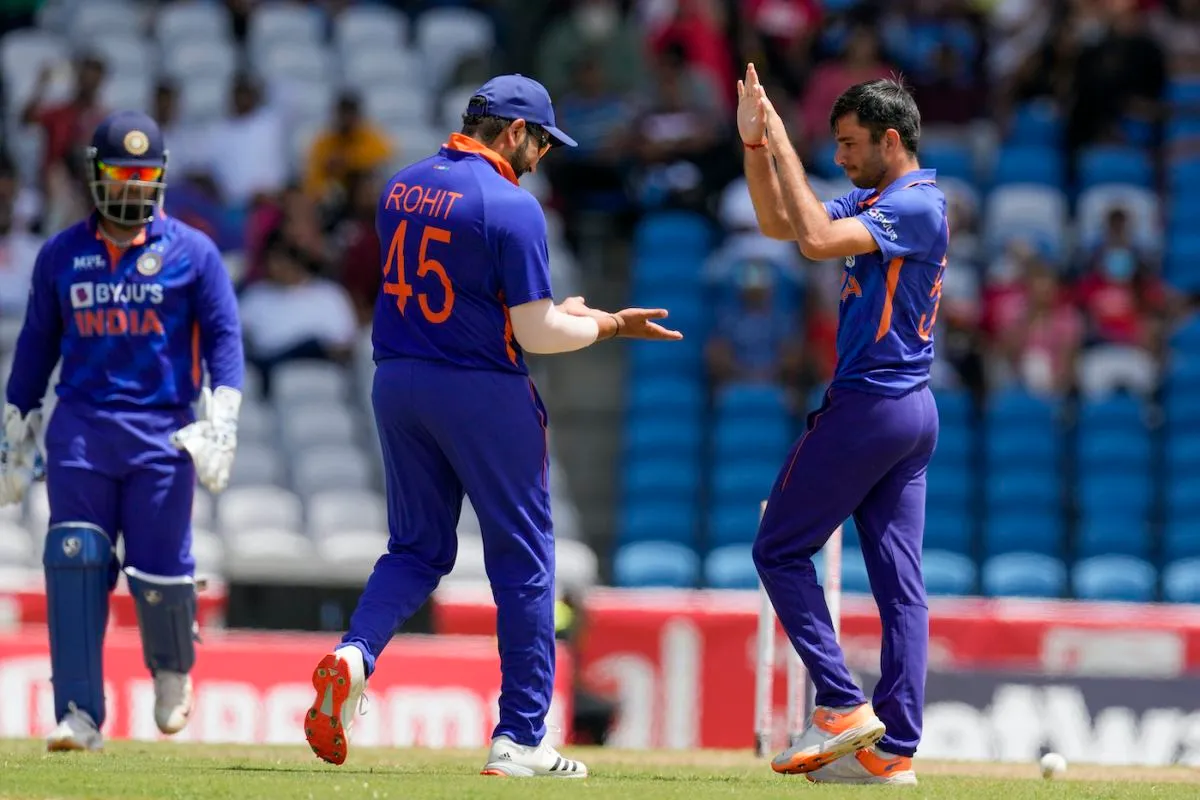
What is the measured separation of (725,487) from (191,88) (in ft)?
19.7

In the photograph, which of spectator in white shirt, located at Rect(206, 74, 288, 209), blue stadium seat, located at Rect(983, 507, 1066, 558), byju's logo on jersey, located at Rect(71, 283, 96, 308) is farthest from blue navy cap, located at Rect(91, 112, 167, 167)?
spectator in white shirt, located at Rect(206, 74, 288, 209)

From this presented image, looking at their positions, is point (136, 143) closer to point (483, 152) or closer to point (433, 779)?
point (483, 152)

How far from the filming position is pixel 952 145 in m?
18.1

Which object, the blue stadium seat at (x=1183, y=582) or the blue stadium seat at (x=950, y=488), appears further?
the blue stadium seat at (x=950, y=488)

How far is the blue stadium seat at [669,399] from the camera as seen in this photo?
16.5 m

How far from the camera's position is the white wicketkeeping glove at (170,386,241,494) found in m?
8.59

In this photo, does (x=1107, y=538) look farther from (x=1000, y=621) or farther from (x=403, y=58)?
(x=403, y=58)

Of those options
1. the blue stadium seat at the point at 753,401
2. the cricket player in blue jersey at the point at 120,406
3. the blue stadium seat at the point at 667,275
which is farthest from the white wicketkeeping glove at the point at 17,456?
the blue stadium seat at the point at 667,275

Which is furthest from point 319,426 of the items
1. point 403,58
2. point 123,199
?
point 123,199

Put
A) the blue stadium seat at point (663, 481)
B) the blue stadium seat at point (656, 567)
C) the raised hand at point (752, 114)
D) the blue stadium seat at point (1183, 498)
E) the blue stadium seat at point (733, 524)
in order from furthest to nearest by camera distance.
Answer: the blue stadium seat at point (663, 481) → the blue stadium seat at point (1183, 498) → the blue stadium seat at point (733, 524) → the blue stadium seat at point (656, 567) → the raised hand at point (752, 114)

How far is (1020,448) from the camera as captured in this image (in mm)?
16031

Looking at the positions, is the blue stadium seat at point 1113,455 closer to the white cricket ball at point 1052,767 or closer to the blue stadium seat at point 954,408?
the blue stadium seat at point 954,408

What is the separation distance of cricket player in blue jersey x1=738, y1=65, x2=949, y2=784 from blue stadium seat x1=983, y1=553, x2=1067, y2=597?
25.5 ft

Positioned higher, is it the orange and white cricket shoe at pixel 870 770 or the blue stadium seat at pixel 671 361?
the blue stadium seat at pixel 671 361
